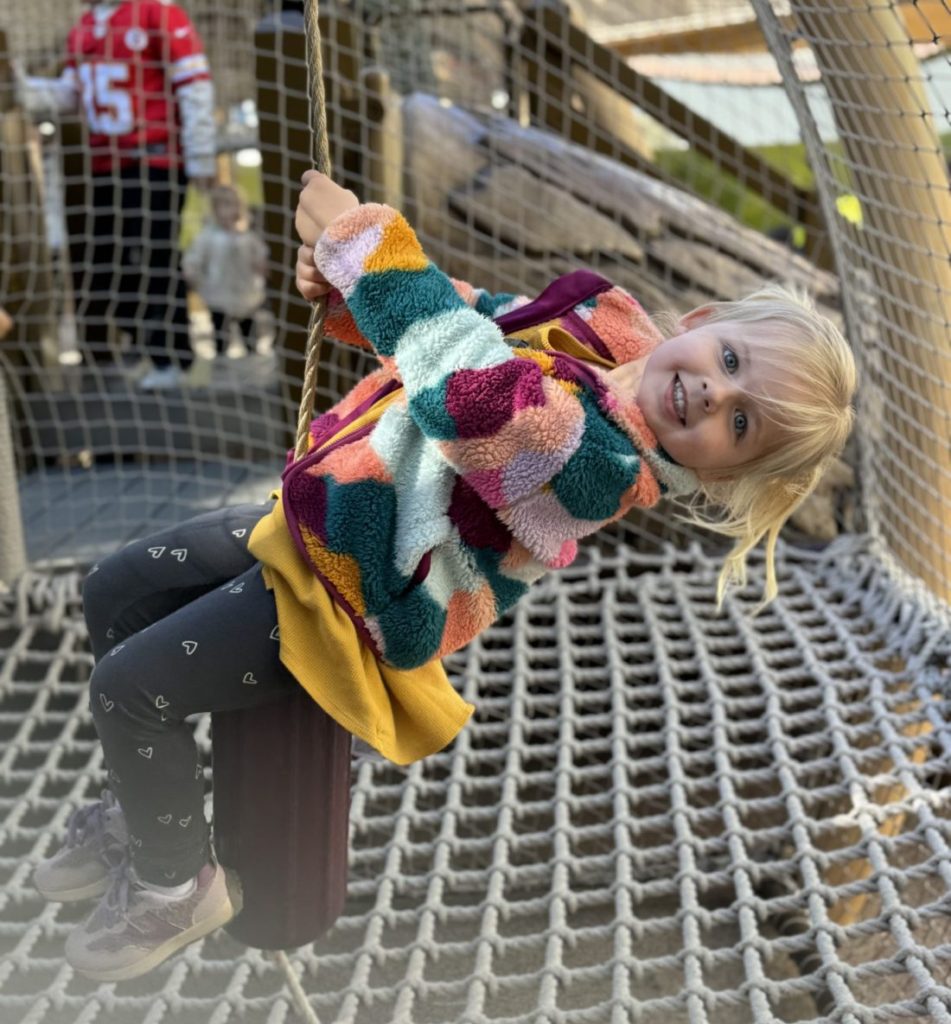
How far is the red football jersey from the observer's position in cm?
286

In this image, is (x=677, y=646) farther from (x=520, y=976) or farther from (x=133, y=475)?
(x=133, y=475)

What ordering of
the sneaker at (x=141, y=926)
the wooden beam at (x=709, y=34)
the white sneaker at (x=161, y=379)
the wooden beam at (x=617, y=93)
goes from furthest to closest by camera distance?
the wooden beam at (x=709, y=34)
the white sneaker at (x=161, y=379)
the wooden beam at (x=617, y=93)
the sneaker at (x=141, y=926)

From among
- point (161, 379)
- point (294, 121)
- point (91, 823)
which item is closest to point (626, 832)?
point (91, 823)

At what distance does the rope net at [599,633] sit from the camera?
4.64 feet

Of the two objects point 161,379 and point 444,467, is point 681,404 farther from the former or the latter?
point 161,379

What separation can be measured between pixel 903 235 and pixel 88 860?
4.64 ft

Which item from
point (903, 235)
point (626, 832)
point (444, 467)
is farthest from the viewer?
point (903, 235)

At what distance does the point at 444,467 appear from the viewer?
2.88 ft

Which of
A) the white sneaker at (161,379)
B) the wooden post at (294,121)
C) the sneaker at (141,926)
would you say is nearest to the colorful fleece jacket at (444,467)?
the sneaker at (141,926)

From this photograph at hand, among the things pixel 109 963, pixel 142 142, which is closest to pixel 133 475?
pixel 142 142

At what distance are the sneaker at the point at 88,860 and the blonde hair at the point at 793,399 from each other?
1.93 ft

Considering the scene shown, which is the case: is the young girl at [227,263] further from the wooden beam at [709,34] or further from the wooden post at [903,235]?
the wooden post at [903,235]

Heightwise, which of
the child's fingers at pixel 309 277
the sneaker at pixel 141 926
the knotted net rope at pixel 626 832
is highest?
the child's fingers at pixel 309 277

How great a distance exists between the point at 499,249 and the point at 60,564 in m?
1.06
